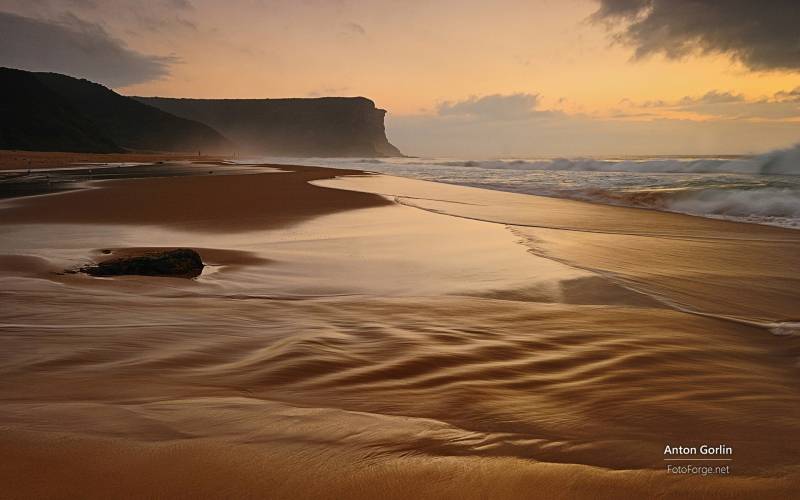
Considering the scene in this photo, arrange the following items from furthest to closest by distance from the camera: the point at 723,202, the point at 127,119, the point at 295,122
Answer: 1. the point at 295,122
2. the point at 127,119
3. the point at 723,202

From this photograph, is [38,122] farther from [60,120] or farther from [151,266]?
[151,266]

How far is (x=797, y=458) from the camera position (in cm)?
165

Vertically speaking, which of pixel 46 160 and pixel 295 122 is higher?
pixel 295 122

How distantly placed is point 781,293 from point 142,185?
55.7ft

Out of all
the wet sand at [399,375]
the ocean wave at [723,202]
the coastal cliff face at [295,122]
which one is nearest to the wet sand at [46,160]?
the ocean wave at [723,202]

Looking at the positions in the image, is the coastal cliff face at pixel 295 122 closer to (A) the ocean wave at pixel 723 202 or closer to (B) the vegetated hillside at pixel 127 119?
(B) the vegetated hillside at pixel 127 119

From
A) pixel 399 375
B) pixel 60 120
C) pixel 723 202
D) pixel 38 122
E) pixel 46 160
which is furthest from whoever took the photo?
pixel 60 120

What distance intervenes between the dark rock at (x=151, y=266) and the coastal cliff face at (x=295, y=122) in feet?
551

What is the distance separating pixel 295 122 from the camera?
179625 mm

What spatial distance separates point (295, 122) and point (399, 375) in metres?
186

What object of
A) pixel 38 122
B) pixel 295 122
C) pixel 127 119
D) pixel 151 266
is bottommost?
pixel 151 266

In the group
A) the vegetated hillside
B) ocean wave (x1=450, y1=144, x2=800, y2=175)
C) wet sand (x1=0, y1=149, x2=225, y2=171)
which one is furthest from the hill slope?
ocean wave (x1=450, y1=144, x2=800, y2=175)

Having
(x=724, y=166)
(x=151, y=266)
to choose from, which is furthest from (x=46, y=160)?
(x=724, y=166)

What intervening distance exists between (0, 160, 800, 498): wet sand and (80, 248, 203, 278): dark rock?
0.75ft
